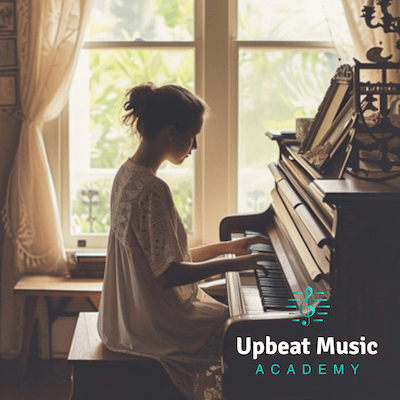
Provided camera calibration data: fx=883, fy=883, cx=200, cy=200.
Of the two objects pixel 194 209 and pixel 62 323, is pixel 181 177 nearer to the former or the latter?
pixel 194 209

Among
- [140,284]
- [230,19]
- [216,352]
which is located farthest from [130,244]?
[230,19]

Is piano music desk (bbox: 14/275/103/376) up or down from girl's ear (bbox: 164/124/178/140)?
down

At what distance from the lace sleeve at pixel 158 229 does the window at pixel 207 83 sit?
71.7 inches

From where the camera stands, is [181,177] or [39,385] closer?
[39,385]

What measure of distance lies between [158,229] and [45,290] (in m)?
1.64


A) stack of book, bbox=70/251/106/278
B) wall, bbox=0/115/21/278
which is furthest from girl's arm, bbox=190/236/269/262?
wall, bbox=0/115/21/278

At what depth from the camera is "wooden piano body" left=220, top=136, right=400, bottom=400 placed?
2158 mm

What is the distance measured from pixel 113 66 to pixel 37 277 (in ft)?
3.71

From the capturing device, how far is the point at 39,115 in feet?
A: 14.2

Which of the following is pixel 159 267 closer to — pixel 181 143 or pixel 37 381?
pixel 181 143

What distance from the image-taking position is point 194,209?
4523 mm

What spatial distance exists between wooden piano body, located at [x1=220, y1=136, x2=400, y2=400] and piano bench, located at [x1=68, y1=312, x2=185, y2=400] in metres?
0.44

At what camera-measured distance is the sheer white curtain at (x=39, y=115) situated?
4277 mm

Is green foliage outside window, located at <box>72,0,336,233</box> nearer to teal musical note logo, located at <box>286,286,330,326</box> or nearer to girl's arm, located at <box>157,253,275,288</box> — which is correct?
girl's arm, located at <box>157,253,275,288</box>
